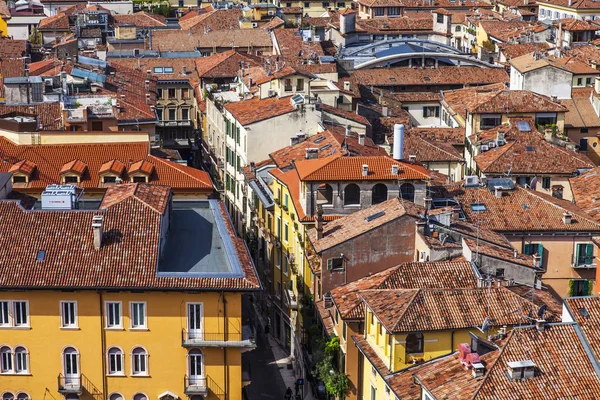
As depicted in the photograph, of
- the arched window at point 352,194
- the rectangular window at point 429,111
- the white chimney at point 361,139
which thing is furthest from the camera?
Answer: the rectangular window at point 429,111

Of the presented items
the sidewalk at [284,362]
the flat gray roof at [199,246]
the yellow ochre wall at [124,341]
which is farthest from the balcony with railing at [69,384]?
the sidewalk at [284,362]

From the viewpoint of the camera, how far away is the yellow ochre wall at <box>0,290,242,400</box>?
5928 cm

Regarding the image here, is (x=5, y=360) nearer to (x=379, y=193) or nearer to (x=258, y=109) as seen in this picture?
(x=379, y=193)

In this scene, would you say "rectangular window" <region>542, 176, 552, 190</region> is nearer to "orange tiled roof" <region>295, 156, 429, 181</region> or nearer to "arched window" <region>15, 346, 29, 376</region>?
"orange tiled roof" <region>295, 156, 429, 181</region>

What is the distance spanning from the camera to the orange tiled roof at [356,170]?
242 feet

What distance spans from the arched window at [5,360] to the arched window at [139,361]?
5027 mm

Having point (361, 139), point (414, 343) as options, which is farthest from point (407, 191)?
point (414, 343)

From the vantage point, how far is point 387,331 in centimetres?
5716

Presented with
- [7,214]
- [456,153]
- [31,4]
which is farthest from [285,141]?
[31,4]

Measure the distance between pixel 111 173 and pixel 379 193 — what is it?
14663 mm

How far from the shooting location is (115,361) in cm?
6012

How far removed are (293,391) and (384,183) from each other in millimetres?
11506

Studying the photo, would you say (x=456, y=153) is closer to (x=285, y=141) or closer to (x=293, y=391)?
(x=285, y=141)

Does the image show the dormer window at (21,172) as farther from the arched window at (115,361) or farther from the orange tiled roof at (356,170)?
the arched window at (115,361)
